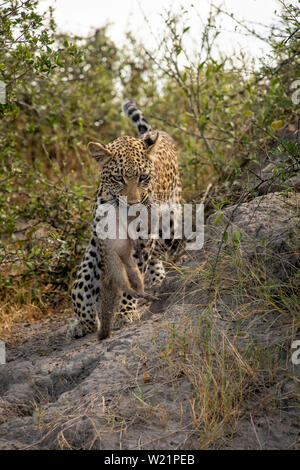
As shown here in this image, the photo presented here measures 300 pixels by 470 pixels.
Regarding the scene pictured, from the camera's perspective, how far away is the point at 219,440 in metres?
3.56

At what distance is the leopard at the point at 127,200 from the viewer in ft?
17.7

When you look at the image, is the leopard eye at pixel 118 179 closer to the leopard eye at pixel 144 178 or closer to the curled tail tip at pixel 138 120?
the leopard eye at pixel 144 178

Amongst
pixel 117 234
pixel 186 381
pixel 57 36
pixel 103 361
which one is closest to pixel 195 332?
pixel 186 381

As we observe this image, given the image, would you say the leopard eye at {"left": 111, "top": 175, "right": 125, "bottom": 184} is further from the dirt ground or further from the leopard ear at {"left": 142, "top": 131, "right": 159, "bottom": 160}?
the dirt ground

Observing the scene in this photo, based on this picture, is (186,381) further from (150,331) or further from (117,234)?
(117,234)

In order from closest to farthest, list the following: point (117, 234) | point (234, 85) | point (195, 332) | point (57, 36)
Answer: point (195, 332), point (117, 234), point (234, 85), point (57, 36)

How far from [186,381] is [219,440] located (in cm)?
56

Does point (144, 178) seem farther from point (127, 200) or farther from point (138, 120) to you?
point (138, 120)

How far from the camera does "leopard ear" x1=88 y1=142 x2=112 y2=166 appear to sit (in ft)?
17.9

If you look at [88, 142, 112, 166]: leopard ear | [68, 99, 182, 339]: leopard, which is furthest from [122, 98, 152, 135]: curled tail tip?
[88, 142, 112, 166]: leopard ear

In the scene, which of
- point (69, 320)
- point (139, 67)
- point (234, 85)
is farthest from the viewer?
point (139, 67)

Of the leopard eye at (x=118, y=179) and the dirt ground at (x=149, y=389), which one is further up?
the leopard eye at (x=118, y=179)

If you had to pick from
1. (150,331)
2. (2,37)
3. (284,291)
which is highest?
(2,37)

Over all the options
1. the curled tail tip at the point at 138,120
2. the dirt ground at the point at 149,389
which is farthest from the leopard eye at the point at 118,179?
the curled tail tip at the point at 138,120
